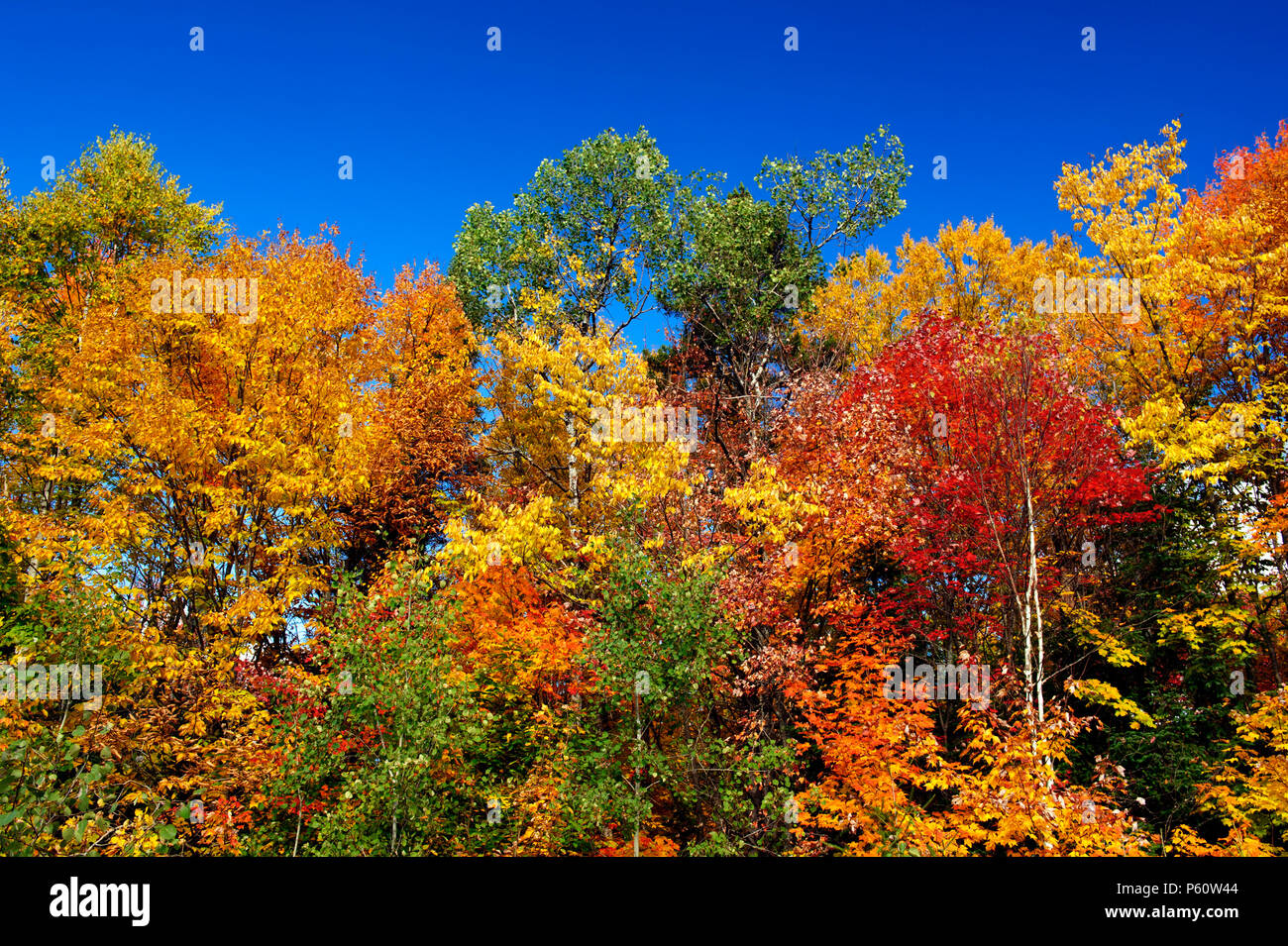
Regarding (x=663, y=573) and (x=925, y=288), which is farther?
(x=925, y=288)

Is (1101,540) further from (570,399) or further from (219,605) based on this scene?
(219,605)

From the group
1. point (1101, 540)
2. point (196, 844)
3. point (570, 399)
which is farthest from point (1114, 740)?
point (196, 844)

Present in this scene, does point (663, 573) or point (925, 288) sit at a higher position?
point (925, 288)

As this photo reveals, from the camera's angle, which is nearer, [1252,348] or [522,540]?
[522,540]

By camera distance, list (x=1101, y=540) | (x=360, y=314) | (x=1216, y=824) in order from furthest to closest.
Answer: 1. (x=360, y=314)
2. (x=1101, y=540)
3. (x=1216, y=824)

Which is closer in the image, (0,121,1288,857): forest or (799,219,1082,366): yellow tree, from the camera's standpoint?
(0,121,1288,857): forest

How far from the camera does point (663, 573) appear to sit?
15555 millimetres

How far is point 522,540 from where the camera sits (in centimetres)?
1981

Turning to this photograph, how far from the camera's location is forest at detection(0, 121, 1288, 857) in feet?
47.0

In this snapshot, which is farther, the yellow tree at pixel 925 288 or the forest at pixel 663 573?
the yellow tree at pixel 925 288

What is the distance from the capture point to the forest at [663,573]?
14336 mm

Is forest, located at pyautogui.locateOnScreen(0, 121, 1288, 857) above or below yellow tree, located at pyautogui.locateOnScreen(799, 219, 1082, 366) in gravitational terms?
below

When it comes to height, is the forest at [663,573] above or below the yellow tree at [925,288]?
below
